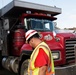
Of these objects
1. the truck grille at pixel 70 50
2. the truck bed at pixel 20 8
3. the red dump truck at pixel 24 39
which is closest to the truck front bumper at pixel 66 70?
the red dump truck at pixel 24 39

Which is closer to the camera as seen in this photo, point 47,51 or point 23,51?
point 47,51

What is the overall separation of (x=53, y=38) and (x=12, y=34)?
5.11ft

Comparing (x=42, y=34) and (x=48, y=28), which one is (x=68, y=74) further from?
(x=48, y=28)

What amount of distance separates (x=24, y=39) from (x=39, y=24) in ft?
2.36

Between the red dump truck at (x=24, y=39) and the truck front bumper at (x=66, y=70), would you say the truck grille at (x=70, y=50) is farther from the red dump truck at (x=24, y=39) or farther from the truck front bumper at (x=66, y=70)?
the truck front bumper at (x=66, y=70)

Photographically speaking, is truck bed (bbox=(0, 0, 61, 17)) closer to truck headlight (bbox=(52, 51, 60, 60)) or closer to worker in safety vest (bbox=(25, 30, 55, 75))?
truck headlight (bbox=(52, 51, 60, 60))

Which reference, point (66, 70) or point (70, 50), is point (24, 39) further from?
point (66, 70)

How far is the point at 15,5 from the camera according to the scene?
745cm

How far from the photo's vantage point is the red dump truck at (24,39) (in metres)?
6.64

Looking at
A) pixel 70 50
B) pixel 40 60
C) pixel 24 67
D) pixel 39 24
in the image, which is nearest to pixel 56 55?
pixel 70 50

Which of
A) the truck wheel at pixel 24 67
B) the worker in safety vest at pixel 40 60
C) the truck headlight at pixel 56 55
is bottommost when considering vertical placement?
the truck wheel at pixel 24 67

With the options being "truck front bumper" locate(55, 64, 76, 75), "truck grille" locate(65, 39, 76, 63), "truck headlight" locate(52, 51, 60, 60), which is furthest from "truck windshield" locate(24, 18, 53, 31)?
"truck front bumper" locate(55, 64, 76, 75)

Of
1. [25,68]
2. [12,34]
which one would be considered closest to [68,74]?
[25,68]

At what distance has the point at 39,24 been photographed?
750cm
